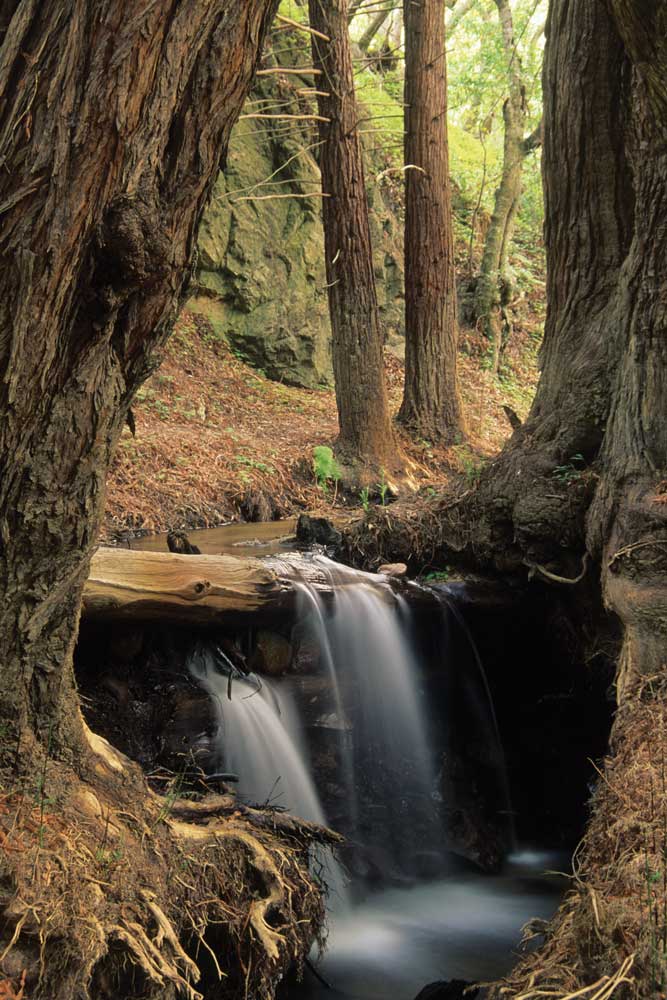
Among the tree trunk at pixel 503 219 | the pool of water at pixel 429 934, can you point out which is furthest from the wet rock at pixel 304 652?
the tree trunk at pixel 503 219

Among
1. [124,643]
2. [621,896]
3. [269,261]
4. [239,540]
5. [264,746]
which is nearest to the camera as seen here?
[621,896]

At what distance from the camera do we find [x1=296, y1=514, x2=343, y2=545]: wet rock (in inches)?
296

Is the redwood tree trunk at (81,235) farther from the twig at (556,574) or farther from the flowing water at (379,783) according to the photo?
the twig at (556,574)

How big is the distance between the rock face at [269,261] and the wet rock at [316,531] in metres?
8.00

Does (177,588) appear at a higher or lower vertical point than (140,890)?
higher

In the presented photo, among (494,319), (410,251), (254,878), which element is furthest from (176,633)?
(494,319)

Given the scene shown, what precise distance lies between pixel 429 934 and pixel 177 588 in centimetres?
230

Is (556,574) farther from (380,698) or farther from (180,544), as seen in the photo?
(180,544)

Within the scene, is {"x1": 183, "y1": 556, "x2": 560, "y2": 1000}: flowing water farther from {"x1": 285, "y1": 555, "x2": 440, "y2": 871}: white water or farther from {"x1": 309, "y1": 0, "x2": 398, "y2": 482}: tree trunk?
{"x1": 309, "y1": 0, "x2": 398, "y2": 482}: tree trunk

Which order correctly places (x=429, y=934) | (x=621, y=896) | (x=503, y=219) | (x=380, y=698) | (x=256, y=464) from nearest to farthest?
(x=621, y=896) < (x=429, y=934) < (x=380, y=698) < (x=256, y=464) < (x=503, y=219)

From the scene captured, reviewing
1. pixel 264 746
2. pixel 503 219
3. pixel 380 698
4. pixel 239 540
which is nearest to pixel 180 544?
pixel 264 746

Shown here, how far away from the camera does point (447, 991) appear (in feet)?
14.0

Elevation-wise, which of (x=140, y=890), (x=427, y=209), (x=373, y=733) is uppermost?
(x=427, y=209)

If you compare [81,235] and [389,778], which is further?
[389,778]
